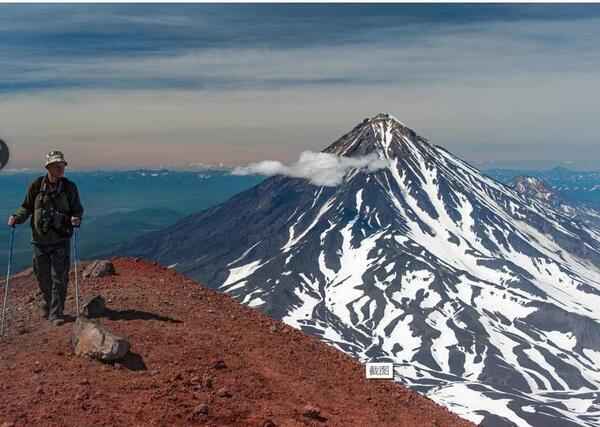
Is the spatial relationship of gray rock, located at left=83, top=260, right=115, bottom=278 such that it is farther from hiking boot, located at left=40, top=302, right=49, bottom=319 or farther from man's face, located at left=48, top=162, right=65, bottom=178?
man's face, located at left=48, top=162, right=65, bottom=178

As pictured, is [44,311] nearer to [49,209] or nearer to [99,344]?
[49,209]

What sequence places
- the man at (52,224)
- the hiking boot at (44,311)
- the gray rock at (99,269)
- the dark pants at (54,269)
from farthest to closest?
the gray rock at (99,269) < the hiking boot at (44,311) < the dark pants at (54,269) < the man at (52,224)

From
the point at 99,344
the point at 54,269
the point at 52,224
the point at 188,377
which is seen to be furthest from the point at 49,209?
the point at 188,377

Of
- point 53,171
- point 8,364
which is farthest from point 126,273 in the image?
point 8,364

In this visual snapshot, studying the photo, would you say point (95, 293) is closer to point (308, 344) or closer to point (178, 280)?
point (178, 280)

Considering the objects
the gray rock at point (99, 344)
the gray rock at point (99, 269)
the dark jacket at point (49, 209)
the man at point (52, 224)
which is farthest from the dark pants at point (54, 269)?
the gray rock at point (99, 269)

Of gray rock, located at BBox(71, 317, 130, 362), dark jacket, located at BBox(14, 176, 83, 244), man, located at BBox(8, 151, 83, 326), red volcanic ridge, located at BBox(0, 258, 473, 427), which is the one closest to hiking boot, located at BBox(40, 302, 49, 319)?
man, located at BBox(8, 151, 83, 326)

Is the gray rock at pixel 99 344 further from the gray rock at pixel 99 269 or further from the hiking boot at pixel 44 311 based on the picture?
the gray rock at pixel 99 269
